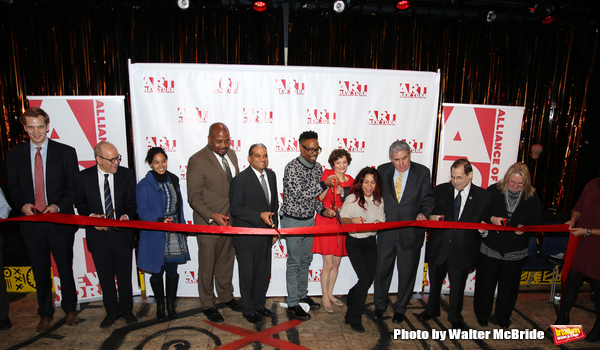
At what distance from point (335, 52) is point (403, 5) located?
4.17ft

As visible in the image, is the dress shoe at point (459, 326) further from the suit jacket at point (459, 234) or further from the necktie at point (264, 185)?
the necktie at point (264, 185)

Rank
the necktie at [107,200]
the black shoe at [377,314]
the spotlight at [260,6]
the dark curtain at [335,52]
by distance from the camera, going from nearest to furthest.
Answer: the necktie at [107,200], the black shoe at [377,314], the spotlight at [260,6], the dark curtain at [335,52]

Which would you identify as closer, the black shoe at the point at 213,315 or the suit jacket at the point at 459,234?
the suit jacket at the point at 459,234

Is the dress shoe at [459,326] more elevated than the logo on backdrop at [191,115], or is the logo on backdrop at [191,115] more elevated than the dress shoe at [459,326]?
the logo on backdrop at [191,115]

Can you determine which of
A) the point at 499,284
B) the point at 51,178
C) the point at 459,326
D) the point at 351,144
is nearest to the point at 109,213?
the point at 51,178

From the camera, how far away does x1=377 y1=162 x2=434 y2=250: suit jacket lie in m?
3.26

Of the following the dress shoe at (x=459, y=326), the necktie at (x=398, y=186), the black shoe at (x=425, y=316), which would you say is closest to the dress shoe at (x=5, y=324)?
the necktie at (x=398, y=186)

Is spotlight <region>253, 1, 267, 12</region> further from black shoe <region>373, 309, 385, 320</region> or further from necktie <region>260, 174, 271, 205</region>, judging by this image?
black shoe <region>373, 309, 385, 320</region>

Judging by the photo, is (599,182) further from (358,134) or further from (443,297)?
(358,134)

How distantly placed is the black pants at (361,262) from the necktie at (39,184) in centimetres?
313

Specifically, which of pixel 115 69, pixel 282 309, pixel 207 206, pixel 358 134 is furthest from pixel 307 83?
pixel 115 69

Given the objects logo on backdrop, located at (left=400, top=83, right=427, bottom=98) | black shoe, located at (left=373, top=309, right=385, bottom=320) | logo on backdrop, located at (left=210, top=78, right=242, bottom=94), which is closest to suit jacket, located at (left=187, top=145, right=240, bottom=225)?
logo on backdrop, located at (left=210, top=78, right=242, bottom=94)

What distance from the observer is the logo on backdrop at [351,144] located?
3839mm

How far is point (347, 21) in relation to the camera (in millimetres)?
5359
